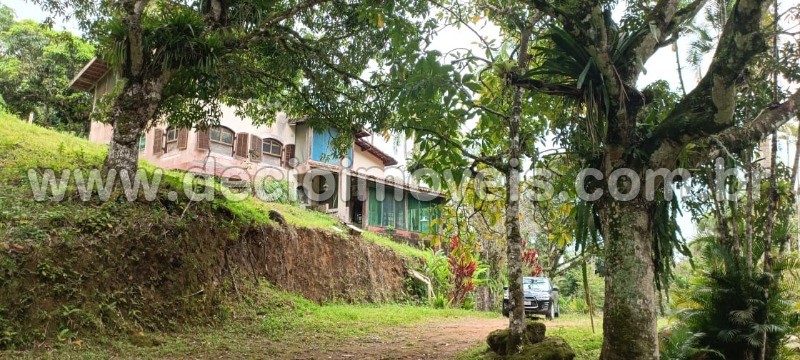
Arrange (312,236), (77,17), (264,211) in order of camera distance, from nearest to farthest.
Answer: (77,17) → (264,211) → (312,236)

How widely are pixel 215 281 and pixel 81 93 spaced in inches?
660

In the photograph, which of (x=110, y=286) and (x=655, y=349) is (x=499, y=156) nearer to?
(x=655, y=349)

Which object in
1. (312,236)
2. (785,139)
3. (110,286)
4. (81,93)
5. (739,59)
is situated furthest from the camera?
(81,93)

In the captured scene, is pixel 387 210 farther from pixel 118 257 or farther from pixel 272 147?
pixel 118 257

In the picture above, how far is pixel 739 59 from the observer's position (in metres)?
4.49

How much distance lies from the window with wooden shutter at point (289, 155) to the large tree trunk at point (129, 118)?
13236mm

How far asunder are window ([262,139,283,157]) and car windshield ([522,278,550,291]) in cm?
1169

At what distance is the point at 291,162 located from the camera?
71.8 ft

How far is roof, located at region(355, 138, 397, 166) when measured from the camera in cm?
2514

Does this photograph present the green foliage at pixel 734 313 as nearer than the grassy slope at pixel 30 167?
Yes

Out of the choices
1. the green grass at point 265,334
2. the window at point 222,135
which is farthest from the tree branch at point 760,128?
the window at point 222,135

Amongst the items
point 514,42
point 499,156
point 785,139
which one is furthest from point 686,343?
point 785,139

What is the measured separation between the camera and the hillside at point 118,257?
647cm

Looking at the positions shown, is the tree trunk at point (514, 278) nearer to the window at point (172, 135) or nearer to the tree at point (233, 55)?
the tree at point (233, 55)
